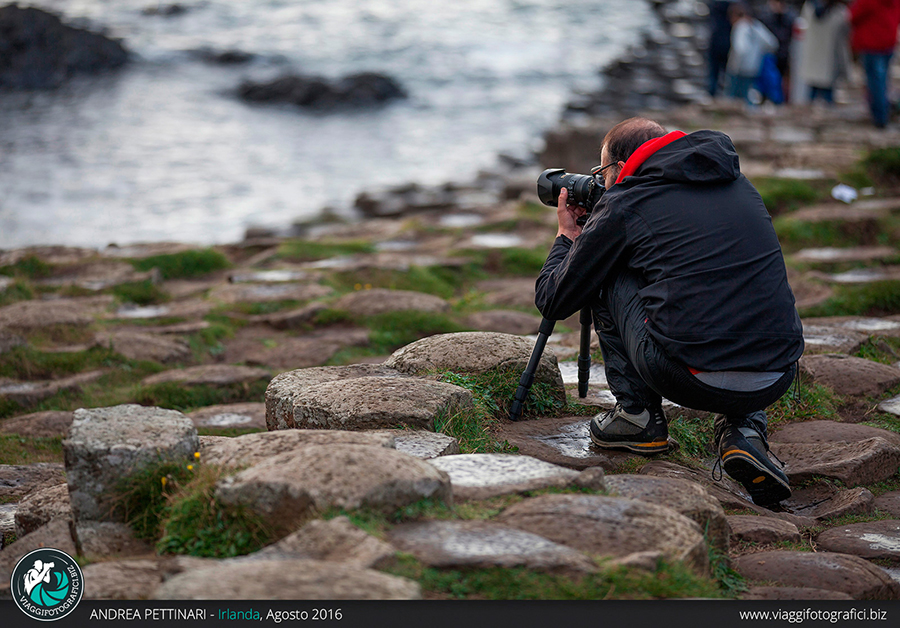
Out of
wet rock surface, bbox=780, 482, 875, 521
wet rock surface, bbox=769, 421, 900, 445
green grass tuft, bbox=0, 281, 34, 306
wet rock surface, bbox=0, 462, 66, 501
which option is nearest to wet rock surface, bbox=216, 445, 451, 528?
wet rock surface, bbox=780, 482, 875, 521

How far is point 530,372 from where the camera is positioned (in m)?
3.72

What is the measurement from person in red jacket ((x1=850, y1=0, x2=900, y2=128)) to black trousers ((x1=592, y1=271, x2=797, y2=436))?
9.06m

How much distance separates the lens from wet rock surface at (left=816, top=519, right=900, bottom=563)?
3.05 metres

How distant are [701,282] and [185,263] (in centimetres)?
580

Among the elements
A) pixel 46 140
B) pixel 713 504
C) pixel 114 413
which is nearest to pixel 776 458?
pixel 713 504

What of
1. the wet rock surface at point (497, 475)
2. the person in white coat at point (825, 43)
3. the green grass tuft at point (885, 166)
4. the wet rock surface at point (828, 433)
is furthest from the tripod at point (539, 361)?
the person in white coat at point (825, 43)

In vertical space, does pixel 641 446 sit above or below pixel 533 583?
below

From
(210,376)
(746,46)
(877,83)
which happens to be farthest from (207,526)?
(746,46)

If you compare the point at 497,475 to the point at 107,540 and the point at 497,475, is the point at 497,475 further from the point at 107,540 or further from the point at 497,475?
the point at 107,540

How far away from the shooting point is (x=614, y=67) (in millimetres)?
23406

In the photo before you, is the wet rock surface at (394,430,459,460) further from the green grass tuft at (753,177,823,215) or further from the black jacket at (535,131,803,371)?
the green grass tuft at (753,177,823,215)

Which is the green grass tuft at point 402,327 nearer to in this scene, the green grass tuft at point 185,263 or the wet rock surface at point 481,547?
the green grass tuft at point 185,263

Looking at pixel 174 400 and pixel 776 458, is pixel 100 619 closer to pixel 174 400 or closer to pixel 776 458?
pixel 776 458

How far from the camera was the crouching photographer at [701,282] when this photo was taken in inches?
125
